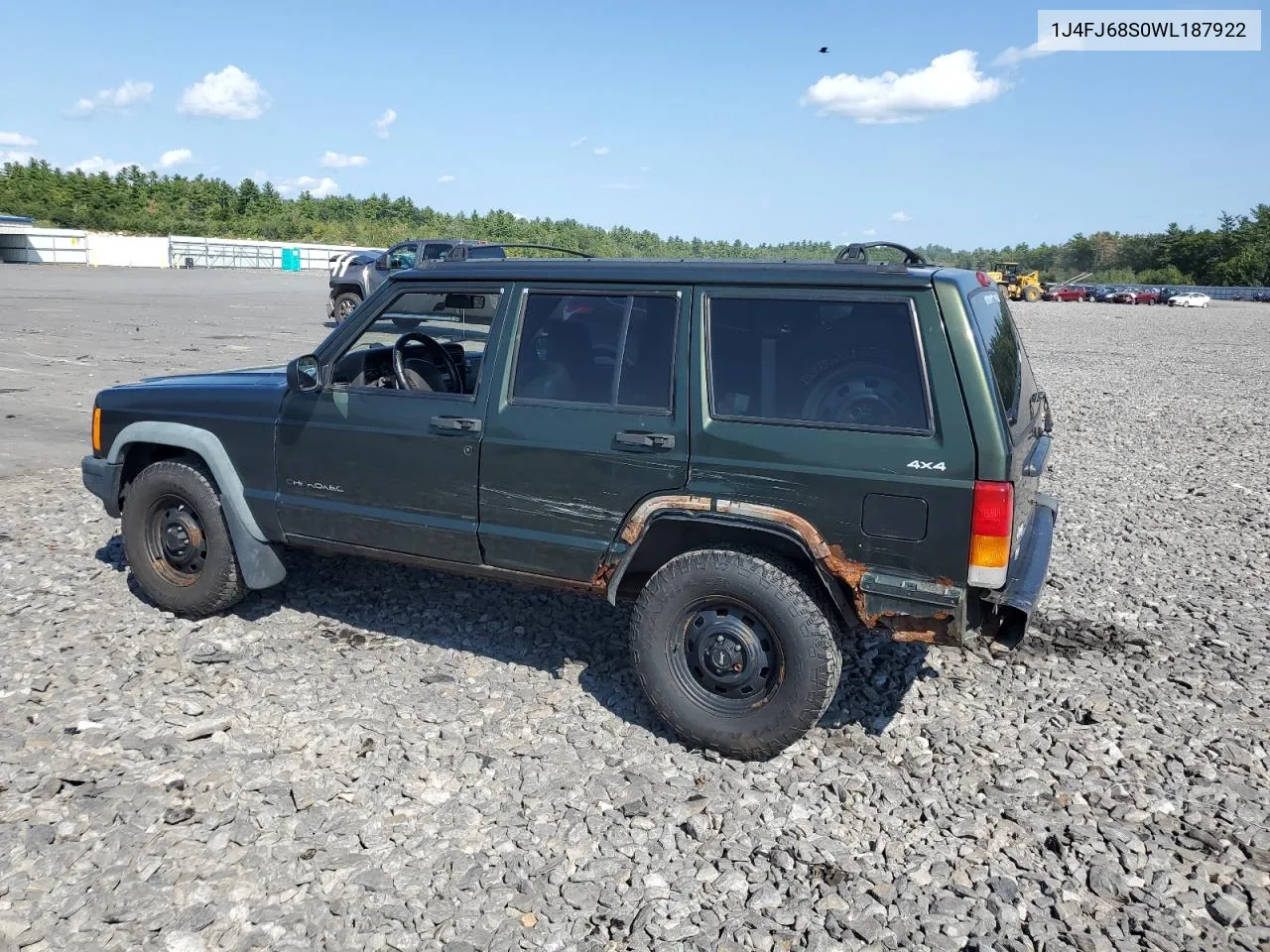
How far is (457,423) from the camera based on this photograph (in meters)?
4.31

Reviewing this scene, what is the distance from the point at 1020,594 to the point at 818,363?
45.5 inches

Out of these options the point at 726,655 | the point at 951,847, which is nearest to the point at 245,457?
the point at 726,655

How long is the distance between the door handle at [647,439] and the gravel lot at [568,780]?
4.00 ft

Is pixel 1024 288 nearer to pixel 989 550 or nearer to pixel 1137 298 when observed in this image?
pixel 1137 298

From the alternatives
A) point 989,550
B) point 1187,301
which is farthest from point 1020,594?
point 1187,301

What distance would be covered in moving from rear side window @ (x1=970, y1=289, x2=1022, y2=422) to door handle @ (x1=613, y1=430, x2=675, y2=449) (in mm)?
1225

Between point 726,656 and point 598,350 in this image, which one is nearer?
point 726,656

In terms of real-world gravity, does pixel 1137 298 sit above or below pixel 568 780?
above

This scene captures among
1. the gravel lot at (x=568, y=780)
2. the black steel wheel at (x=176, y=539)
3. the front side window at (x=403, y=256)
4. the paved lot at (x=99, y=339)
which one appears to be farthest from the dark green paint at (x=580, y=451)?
the front side window at (x=403, y=256)

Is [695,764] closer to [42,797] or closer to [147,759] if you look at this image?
[147,759]

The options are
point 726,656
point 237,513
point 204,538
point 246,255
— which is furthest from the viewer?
point 246,255

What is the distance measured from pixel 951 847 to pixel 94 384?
1218 cm

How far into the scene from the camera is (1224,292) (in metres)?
71.5

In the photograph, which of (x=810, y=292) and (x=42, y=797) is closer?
(x=42, y=797)
